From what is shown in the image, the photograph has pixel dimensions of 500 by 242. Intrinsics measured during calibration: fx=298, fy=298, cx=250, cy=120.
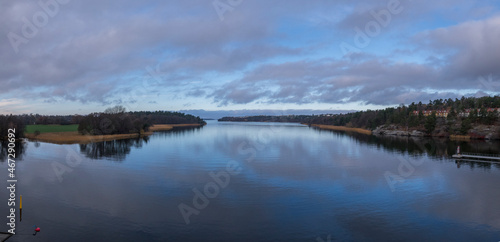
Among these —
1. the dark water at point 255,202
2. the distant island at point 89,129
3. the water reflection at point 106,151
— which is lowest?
the dark water at point 255,202

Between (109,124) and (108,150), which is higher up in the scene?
(109,124)

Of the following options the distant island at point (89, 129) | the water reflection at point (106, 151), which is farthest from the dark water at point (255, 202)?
the distant island at point (89, 129)

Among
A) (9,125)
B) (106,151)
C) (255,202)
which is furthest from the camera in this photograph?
(9,125)

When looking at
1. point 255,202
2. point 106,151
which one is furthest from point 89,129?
point 255,202

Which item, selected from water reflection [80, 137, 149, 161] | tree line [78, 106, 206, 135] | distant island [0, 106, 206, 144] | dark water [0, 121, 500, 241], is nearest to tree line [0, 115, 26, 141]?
distant island [0, 106, 206, 144]

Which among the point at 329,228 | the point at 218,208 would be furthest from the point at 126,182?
the point at 329,228

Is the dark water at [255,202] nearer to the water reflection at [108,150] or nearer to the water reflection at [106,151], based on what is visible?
the water reflection at [106,151]

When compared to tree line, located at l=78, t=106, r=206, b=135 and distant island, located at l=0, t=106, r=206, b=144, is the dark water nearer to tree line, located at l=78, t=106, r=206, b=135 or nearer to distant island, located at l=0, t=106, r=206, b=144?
distant island, located at l=0, t=106, r=206, b=144

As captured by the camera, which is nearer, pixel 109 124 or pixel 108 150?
pixel 108 150

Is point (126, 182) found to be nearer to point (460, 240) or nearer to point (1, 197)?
point (1, 197)

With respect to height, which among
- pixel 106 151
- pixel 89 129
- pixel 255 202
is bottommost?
pixel 255 202

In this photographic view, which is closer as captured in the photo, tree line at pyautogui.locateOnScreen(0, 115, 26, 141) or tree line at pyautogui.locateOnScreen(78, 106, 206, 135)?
tree line at pyautogui.locateOnScreen(0, 115, 26, 141)

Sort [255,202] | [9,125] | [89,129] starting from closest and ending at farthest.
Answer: [255,202] < [9,125] < [89,129]

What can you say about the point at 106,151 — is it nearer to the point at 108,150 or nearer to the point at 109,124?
the point at 108,150
